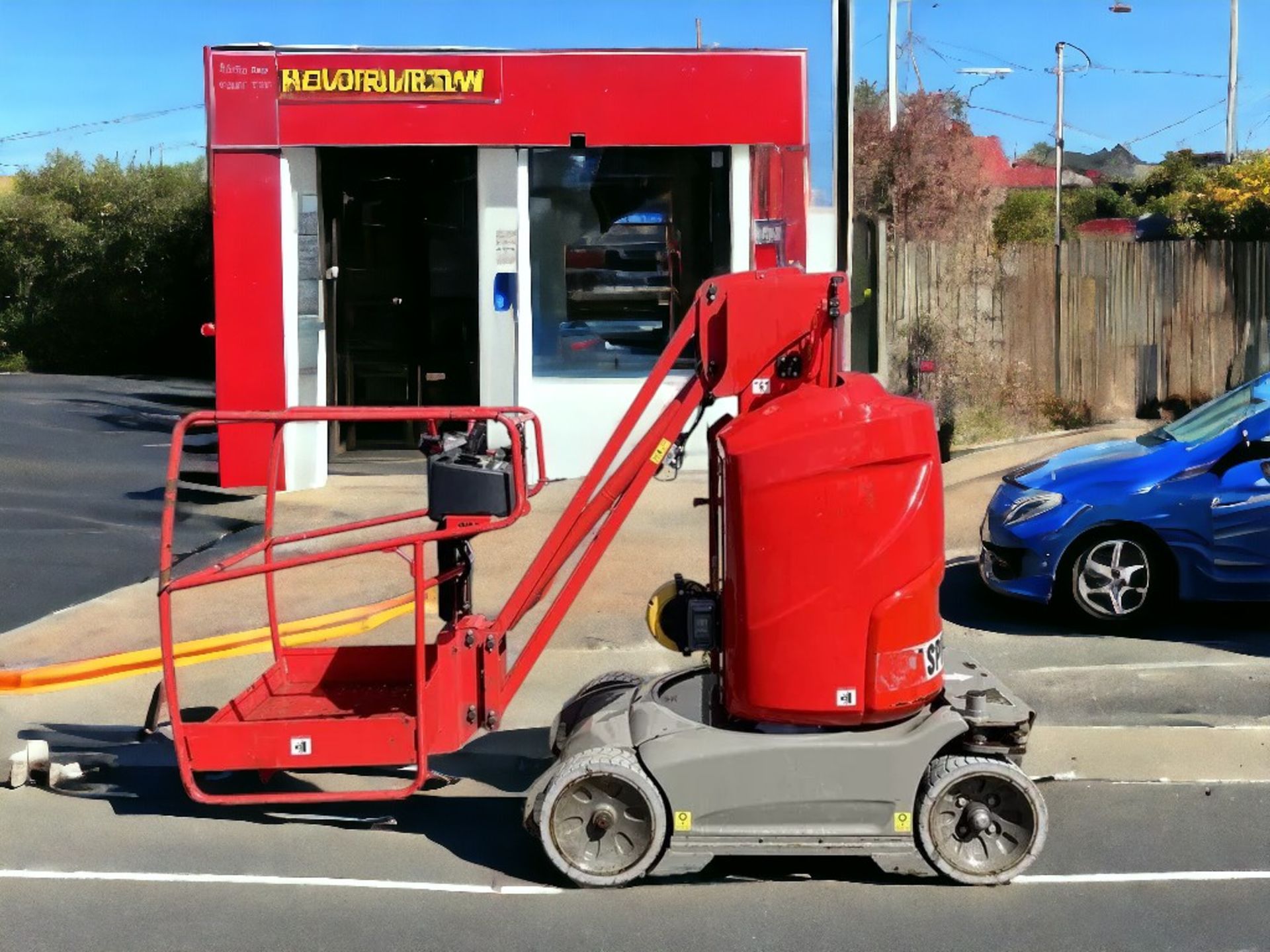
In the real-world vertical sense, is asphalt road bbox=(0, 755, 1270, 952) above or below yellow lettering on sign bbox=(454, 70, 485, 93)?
below

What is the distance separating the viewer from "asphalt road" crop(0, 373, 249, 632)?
11125 millimetres

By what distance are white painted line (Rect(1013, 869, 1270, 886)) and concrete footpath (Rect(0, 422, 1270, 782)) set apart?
3.63 ft

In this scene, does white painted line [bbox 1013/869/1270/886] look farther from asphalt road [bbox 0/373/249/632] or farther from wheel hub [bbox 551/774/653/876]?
asphalt road [bbox 0/373/249/632]

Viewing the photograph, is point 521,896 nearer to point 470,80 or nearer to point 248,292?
point 248,292

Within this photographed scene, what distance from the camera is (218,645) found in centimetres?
909

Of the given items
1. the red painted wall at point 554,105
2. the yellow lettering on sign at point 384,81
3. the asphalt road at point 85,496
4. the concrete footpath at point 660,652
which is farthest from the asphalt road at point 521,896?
the yellow lettering on sign at point 384,81

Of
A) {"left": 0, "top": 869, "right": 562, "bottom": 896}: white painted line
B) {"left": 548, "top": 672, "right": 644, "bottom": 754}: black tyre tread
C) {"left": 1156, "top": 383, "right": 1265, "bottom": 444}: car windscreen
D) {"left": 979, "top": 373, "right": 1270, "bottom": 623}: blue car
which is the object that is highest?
{"left": 1156, "top": 383, "right": 1265, "bottom": 444}: car windscreen

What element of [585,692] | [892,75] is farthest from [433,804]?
[892,75]

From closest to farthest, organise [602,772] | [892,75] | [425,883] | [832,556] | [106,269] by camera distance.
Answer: [832,556], [602,772], [425,883], [892,75], [106,269]

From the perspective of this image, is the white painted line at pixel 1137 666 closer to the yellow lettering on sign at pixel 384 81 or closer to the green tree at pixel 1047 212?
the yellow lettering on sign at pixel 384 81

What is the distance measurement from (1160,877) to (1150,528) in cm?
381

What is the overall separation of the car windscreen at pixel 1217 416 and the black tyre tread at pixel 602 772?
5.27 metres

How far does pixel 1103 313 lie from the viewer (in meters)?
16.6

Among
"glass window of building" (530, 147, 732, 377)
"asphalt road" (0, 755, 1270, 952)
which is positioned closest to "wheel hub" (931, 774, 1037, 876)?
"asphalt road" (0, 755, 1270, 952)
